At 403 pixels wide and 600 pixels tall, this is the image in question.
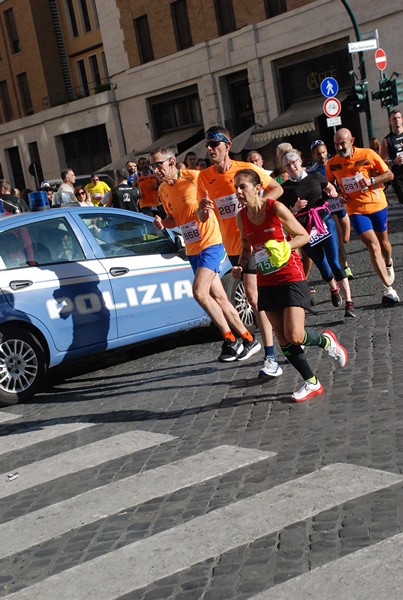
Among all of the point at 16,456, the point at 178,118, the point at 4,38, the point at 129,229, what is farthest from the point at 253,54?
the point at 16,456

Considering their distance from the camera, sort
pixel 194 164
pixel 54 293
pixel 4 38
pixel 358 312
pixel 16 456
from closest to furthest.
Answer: pixel 16 456 < pixel 54 293 < pixel 358 312 < pixel 194 164 < pixel 4 38

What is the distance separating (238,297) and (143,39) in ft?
102

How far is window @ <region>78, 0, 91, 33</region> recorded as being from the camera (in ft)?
146

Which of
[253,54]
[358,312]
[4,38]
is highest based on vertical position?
[4,38]

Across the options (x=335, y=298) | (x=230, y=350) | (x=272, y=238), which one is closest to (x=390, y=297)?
(x=335, y=298)

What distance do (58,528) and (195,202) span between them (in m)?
4.34

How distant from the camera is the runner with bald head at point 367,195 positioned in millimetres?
10109

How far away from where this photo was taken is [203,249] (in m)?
8.62

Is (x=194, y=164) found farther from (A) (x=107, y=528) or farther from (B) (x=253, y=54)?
(A) (x=107, y=528)

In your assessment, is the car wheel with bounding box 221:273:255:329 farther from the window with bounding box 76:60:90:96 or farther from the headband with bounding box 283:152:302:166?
the window with bounding box 76:60:90:96

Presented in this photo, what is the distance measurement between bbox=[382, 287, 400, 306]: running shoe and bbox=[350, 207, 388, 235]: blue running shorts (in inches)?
27.0

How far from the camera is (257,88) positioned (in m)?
32.8

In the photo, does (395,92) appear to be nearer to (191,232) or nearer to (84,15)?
(191,232)

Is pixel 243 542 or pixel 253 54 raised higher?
pixel 253 54
